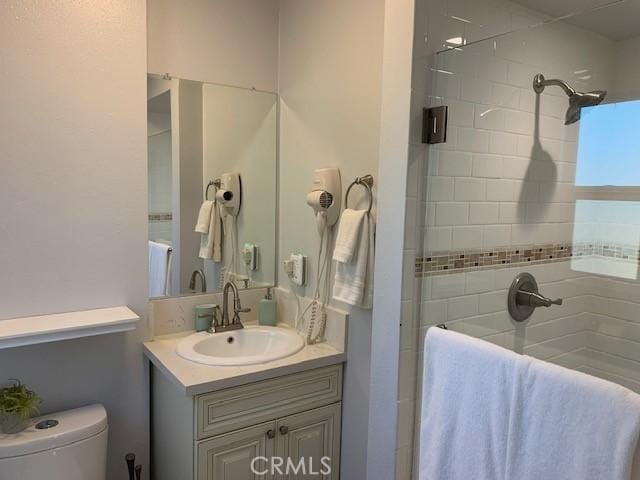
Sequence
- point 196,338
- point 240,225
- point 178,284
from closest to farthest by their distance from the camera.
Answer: point 196,338, point 178,284, point 240,225

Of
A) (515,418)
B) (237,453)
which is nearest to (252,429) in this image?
(237,453)

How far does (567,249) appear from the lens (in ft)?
6.26

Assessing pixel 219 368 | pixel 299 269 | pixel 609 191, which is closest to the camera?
pixel 219 368

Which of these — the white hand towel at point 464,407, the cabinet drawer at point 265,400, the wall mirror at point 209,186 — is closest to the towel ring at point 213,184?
the wall mirror at point 209,186

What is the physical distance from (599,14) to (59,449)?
2.36 m

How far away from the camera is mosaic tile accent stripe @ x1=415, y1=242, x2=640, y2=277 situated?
1.58m

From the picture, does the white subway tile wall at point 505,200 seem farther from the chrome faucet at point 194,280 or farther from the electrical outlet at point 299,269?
the chrome faucet at point 194,280

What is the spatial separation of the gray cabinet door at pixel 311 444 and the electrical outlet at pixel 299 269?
56 centimetres

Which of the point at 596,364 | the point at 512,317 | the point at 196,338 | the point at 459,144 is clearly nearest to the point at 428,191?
the point at 459,144

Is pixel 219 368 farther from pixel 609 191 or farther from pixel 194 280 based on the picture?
pixel 609 191

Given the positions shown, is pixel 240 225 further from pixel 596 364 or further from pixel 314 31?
pixel 596 364

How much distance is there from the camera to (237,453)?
69.1 inches

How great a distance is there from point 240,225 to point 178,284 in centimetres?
40

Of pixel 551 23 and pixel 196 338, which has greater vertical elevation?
pixel 551 23
